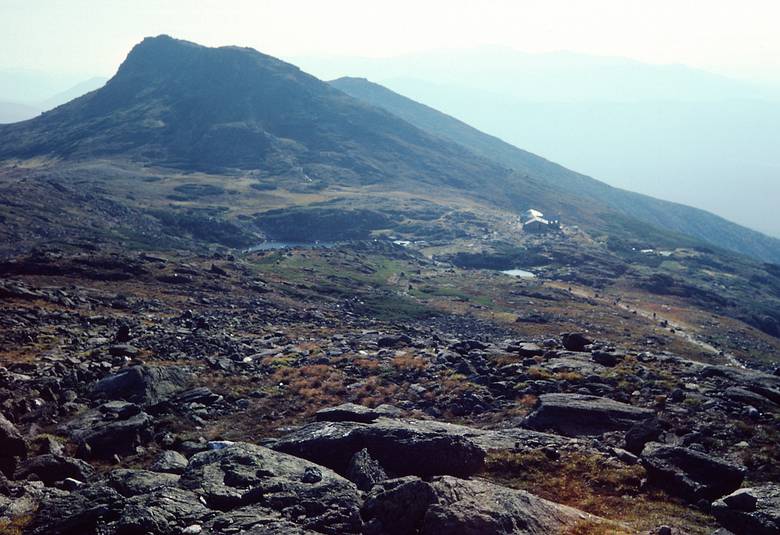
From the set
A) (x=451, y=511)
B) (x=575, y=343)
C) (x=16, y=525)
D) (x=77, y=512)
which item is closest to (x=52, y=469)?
(x=16, y=525)

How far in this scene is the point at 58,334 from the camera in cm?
3747

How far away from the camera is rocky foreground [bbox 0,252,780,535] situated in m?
14.5

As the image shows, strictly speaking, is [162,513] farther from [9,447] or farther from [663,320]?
[663,320]

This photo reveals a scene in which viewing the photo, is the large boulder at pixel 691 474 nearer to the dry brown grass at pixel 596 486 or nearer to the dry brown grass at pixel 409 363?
the dry brown grass at pixel 596 486

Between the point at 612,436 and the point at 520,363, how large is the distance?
12313 millimetres

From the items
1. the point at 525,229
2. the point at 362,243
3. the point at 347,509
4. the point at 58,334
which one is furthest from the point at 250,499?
the point at 525,229

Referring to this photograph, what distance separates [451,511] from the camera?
13.5 metres

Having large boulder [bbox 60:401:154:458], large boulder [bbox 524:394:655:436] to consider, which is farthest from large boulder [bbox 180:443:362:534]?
large boulder [bbox 524:394:655:436]

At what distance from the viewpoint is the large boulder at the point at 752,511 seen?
616 inches

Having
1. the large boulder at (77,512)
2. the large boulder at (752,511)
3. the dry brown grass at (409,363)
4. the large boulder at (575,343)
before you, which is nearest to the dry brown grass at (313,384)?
the dry brown grass at (409,363)

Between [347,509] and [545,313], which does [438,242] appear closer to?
[545,313]

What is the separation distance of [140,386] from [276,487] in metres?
16.2

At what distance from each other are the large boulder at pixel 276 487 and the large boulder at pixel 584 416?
42.8 feet

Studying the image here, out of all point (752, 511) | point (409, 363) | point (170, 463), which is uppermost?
point (752, 511)
